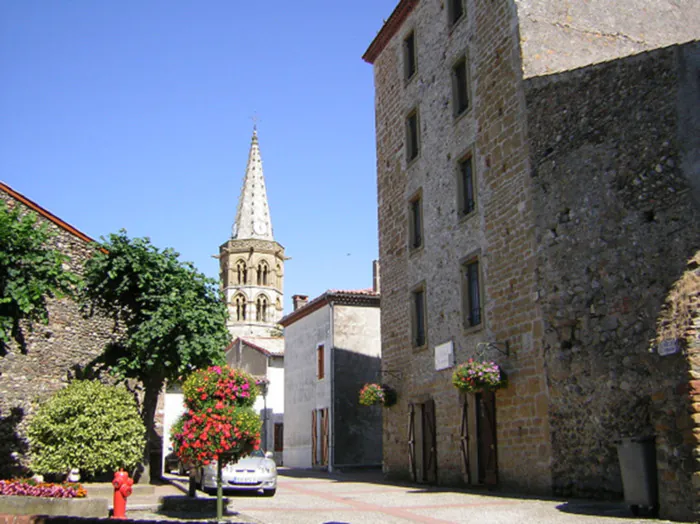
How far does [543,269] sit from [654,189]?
2951 mm

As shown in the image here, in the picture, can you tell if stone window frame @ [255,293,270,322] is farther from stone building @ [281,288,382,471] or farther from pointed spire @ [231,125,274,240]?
stone building @ [281,288,382,471]

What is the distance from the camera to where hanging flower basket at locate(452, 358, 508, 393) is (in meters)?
14.8

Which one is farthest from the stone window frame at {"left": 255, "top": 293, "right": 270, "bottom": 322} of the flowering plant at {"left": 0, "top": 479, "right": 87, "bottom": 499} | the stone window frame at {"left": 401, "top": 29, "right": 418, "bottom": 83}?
the flowering plant at {"left": 0, "top": 479, "right": 87, "bottom": 499}

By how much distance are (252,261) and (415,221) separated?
7118 centimetres

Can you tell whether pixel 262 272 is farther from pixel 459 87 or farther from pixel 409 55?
pixel 459 87

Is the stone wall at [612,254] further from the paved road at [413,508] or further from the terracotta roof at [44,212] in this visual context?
Answer: the terracotta roof at [44,212]

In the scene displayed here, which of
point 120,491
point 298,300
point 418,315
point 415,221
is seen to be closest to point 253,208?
point 298,300

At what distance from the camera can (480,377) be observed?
14906 mm

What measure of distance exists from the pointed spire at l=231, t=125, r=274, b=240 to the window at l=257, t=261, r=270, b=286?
3378 mm

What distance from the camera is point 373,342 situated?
95.3ft

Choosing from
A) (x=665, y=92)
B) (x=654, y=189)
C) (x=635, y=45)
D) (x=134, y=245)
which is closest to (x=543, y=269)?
(x=654, y=189)

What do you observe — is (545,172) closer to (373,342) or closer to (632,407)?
(632,407)

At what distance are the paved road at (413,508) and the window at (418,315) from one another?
402 centimetres

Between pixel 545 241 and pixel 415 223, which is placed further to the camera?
pixel 415 223
